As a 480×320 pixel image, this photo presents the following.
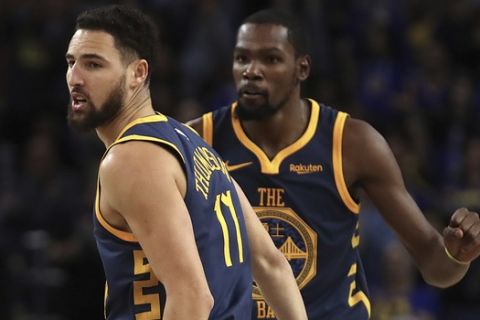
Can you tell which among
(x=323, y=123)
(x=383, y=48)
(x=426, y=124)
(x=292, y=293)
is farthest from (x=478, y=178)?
(x=292, y=293)

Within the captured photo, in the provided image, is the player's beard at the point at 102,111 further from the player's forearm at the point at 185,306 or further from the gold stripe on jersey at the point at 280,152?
the gold stripe on jersey at the point at 280,152

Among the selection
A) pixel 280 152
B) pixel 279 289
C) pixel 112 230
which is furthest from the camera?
pixel 280 152

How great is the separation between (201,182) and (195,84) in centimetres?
706

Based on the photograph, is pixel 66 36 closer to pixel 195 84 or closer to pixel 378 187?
pixel 195 84

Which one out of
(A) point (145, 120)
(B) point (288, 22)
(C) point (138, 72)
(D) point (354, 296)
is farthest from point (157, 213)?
(B) point (288, 22)

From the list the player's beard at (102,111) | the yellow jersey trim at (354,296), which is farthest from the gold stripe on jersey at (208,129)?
the player's beard at (102,111)

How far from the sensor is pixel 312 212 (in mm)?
4719

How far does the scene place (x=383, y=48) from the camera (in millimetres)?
10594

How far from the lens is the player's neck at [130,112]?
3.52m

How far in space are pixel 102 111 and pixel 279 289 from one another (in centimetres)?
91

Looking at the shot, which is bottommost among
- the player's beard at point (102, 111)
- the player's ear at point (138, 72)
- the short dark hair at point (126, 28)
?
the player's beard at point (102, 111)

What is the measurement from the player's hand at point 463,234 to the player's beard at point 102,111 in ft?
5.19

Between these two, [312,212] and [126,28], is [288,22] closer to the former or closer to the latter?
[312,212]

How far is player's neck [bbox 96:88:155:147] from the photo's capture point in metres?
3.52
